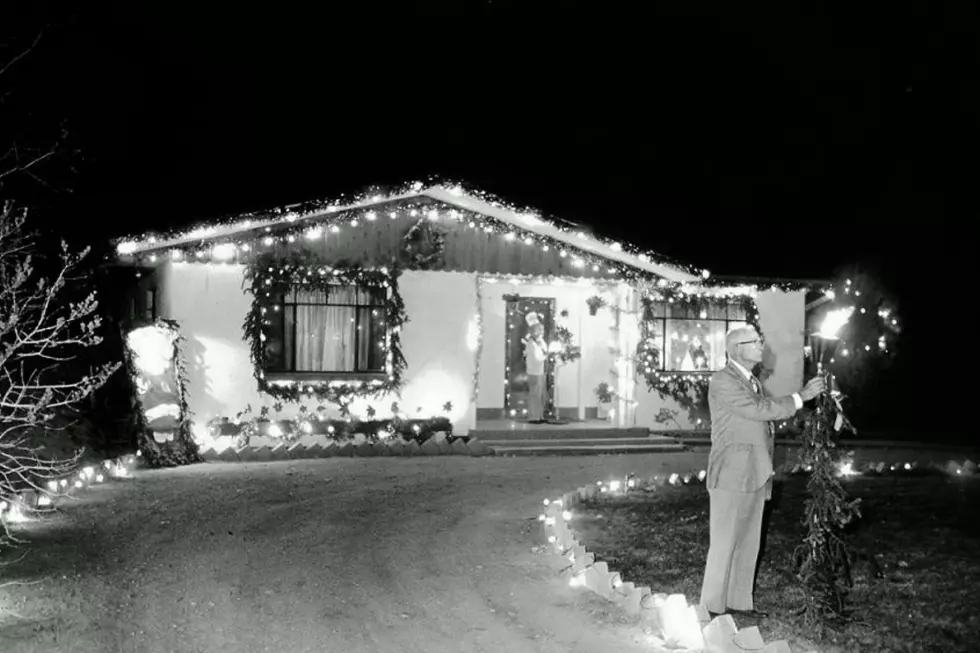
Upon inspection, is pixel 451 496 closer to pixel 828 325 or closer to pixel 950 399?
pixel 828 325

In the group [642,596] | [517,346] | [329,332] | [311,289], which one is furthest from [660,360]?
[642,596]

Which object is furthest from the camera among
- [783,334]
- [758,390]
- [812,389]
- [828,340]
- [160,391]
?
[783,334]

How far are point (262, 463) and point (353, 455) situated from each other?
4.83ft

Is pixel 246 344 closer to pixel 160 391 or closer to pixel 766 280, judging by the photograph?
pixel 160 391

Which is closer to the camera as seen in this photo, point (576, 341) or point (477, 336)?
point (477, 336)

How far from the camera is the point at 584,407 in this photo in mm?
17203

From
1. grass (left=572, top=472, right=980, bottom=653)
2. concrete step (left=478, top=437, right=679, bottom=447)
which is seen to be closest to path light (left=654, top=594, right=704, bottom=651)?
grass (left=572, top=472, right=980, bottom=653)

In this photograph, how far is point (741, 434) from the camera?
17.9ft

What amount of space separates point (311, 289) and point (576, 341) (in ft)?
18.2

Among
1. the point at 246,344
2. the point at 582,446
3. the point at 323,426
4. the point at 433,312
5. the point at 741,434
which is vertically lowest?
the point at 582,446

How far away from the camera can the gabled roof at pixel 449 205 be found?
42.8ft

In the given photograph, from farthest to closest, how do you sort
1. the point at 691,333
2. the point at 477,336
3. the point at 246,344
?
1. the point at 691,333
2. the point at 477,336
3. the point at 246,344

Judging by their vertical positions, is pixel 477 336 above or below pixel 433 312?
below

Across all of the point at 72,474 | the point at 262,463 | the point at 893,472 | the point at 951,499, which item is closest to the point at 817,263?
the point at 893,472
